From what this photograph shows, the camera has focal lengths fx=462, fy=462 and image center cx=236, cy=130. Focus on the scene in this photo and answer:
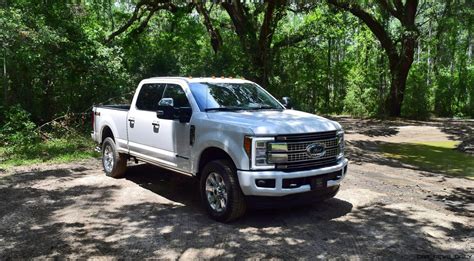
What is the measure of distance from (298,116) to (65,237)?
3.51 meters

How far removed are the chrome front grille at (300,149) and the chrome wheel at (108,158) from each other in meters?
4.34

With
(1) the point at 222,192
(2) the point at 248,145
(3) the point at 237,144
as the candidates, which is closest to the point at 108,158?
(1) the point at 222,192

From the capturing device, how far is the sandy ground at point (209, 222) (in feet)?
17.2

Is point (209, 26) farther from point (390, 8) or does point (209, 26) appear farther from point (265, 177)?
point (265, 177)

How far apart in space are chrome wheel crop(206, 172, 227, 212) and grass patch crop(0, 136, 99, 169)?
605cm

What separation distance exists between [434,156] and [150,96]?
8538 millimetres

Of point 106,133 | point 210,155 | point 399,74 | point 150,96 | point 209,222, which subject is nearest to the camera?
point 209,222

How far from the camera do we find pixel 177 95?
24.1 ft

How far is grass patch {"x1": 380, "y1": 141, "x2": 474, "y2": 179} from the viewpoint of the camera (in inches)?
428

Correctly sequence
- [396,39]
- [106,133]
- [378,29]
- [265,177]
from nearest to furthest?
[265,177]
[106,133]
[378,29]
[396,39]

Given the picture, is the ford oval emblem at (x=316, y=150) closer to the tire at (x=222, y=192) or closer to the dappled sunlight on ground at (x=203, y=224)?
the dappled sunlight on ground at (x=203, y=224)

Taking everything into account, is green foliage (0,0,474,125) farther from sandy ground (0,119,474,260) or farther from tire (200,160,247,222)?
tire (200,160,247,222)

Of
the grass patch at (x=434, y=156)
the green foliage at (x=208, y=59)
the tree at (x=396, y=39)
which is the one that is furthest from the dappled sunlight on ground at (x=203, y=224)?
the tree at (x=396, y=39)

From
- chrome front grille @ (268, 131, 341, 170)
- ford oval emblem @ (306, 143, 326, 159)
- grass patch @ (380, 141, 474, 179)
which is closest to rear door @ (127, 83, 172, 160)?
chrome front grille @ (268, 131, 341, 170)
